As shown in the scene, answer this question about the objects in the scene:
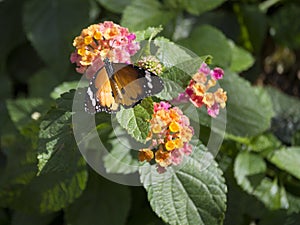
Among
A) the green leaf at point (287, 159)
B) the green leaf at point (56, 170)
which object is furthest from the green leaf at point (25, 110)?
the green leaf at point (287, 159)

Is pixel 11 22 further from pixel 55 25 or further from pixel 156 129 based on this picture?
pixel 156 129

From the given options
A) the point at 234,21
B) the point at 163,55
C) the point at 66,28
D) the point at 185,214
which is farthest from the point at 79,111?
the point at 234,21

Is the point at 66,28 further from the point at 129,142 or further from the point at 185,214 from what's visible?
the point at 185,214

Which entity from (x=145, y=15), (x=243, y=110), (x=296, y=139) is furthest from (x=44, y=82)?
(x=296, y=139)

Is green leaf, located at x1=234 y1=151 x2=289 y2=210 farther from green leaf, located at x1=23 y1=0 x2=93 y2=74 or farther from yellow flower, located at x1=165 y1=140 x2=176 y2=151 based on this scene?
green leaf, located at x1=23 y1=0 x2=93 y2=74

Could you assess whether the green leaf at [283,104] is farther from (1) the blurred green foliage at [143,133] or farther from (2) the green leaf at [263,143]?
(2) the green leaf at [263,143]
